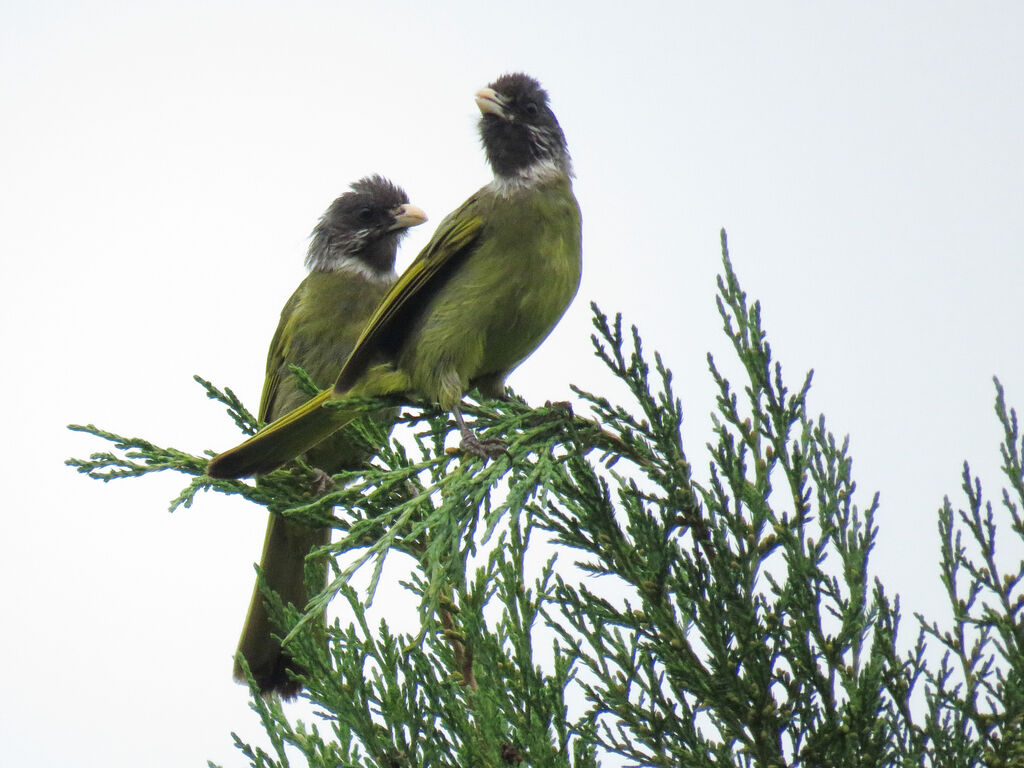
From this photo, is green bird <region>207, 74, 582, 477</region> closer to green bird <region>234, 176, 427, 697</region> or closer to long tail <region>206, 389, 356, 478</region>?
long tail <region>206, 389, 356, 478</region>

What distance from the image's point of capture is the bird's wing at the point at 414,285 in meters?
4.25

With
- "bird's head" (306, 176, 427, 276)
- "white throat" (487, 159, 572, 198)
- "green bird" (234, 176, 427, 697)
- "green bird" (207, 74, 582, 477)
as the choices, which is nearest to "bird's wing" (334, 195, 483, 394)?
"green bird" (207, 74, 582, 477)

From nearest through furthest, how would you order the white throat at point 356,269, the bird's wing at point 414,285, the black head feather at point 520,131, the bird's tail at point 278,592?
the bird's wing at point 414,285
the black head feather at point 520,131
the bird's tail at point 278,592
the white throat at point 356,269

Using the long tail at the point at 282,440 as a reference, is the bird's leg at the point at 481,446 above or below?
below

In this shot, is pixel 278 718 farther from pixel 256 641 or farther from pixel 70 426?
pixel 256 641

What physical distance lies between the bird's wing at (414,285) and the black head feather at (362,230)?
89.8 inches

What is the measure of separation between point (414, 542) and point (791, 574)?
158cm

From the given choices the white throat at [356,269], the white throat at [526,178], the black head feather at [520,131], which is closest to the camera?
the white throat at [526,178]

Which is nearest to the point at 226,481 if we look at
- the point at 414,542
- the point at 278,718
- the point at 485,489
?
the point at 414,542

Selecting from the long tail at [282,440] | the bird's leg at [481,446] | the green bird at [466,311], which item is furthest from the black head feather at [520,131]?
the bird's leg at [481,446]

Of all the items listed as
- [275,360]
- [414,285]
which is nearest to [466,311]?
[414,285]

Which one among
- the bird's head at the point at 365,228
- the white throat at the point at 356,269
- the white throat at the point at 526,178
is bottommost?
the white throat at the point at 526,178

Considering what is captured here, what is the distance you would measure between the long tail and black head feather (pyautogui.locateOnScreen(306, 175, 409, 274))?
109 inches

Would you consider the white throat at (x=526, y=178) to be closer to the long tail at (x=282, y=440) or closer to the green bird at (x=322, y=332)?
the long tail at (x=282, y=440)
